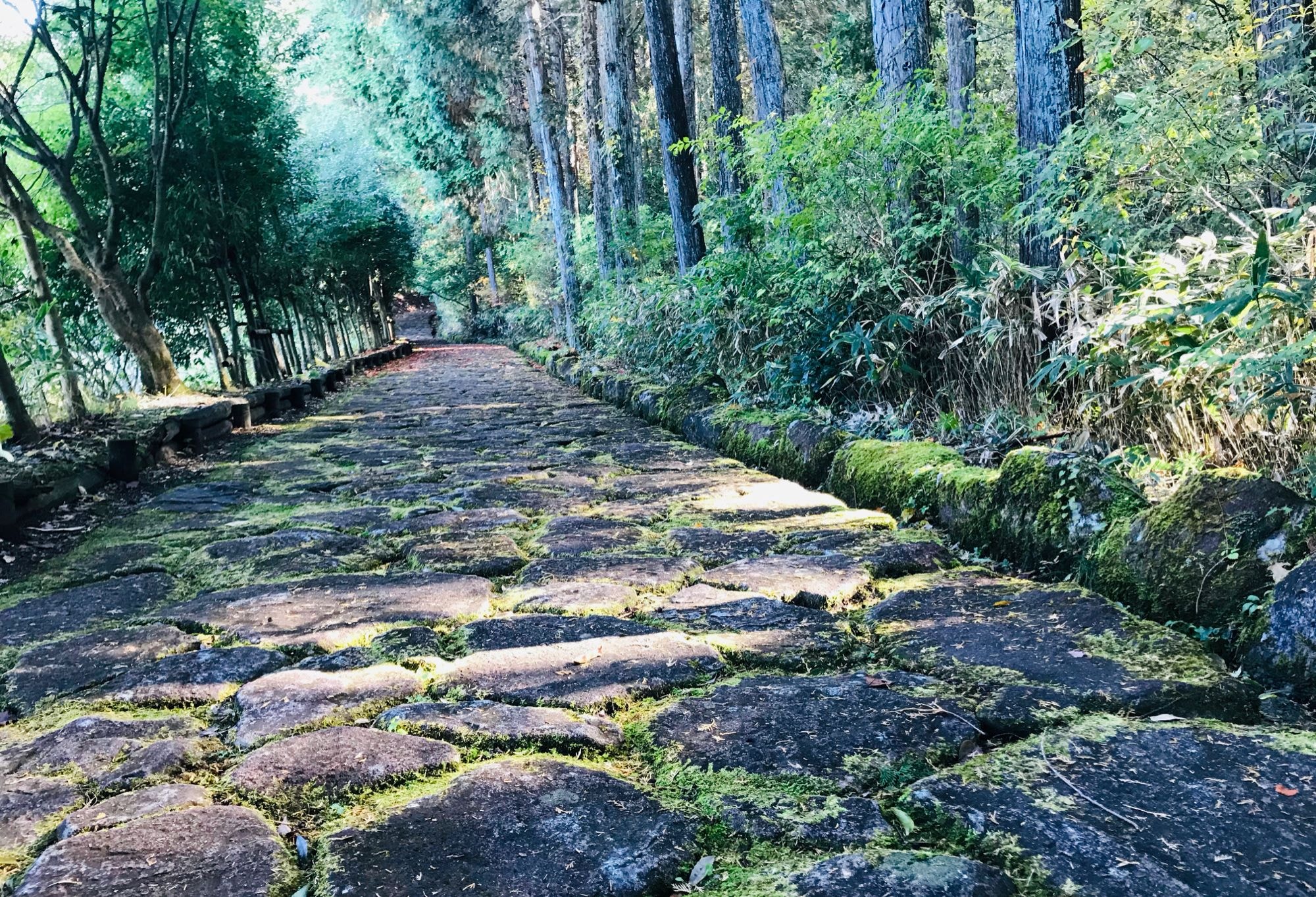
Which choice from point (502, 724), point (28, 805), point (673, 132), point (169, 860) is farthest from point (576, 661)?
point (673, 132)

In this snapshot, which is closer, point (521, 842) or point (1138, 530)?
point (521, 842)

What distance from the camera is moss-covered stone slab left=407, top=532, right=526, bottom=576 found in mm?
3076

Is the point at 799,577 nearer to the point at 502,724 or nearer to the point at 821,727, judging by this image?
the point at 821,727

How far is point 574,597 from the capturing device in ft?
8.79

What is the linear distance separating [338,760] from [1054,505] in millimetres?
2032

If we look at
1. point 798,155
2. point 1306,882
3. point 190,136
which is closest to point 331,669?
point 1306,882

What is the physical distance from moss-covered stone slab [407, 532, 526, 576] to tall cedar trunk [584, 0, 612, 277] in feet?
39.9

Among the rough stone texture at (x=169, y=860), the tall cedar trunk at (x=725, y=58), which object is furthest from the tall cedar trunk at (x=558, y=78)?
the rough stone texture at (x=169, y=860)

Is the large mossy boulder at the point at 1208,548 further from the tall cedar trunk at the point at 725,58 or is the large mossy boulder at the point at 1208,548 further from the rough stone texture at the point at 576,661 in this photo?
the tall cedar trunk at the point at 725,58

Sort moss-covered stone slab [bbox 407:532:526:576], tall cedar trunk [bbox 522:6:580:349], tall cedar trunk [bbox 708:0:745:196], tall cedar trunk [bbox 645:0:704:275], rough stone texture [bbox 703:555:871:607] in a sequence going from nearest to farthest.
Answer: rough stone texture [bbox 703:555:871:607]
moss-covered stone slab [bbox 407:532:526:576]
tall cedar trunk [bbox 708:0:745:196]
tall cedar trunk [bbox 645:0:704:275]
tall cedar trunk [bbox 522:6:580:349]

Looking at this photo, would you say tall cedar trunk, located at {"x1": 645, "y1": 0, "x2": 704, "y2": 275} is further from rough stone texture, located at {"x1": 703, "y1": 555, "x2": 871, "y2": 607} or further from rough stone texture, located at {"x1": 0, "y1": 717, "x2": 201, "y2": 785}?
rough stone texture, located at {"x1": 0, "y1": 717, "x2": 201, "y2": 785}

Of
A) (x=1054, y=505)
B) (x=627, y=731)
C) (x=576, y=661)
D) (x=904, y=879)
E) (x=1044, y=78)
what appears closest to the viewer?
(x=904, y=879)

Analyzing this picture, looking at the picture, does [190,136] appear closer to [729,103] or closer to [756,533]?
[729,103]

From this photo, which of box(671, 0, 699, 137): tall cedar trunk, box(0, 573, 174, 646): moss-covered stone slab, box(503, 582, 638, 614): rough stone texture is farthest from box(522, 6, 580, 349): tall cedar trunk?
box(503, 582, 638, 614): rough stone texture
